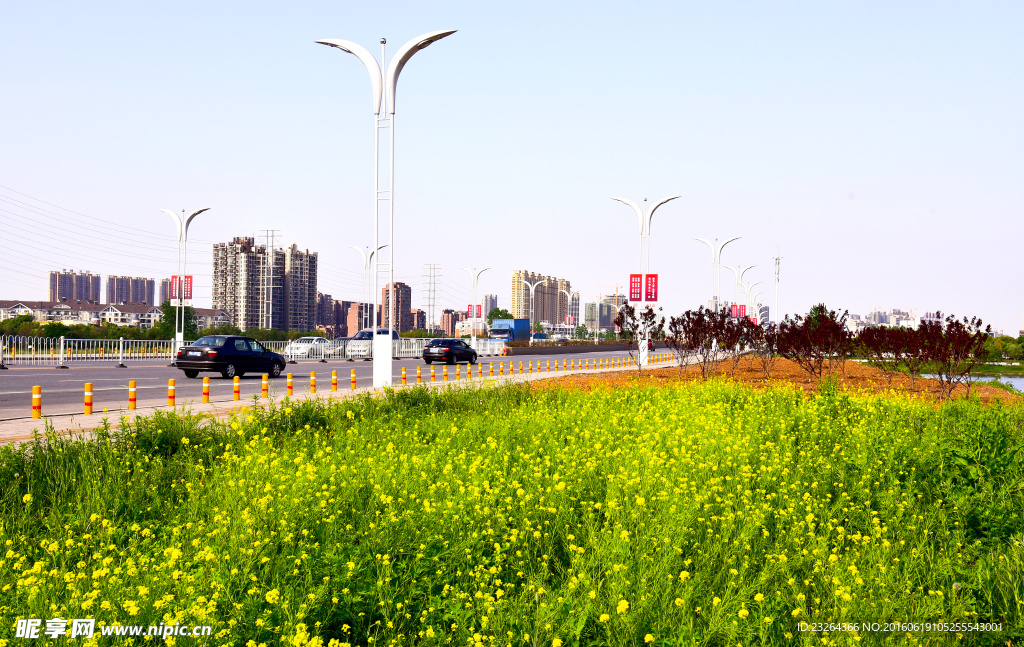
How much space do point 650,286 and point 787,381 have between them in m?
14.4

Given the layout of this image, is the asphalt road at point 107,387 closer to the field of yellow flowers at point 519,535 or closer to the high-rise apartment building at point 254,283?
the field of yellow flowers at point 519,535

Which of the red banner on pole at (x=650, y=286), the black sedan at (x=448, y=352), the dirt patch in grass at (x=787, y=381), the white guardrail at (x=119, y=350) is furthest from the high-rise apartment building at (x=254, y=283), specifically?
the dirt patch in grass at (x=787, y=381)

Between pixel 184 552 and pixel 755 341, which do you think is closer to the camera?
pixel 184 552

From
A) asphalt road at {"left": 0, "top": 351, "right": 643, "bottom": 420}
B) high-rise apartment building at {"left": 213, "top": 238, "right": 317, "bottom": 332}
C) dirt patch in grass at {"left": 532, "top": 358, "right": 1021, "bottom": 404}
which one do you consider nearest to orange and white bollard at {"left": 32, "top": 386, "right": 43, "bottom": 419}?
asphalt road at {"left": 0, "top": 351, "right": 643, "bottom": 420}

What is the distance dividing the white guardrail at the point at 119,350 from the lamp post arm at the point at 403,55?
70.1ft

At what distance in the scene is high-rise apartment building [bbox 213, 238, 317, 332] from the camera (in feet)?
479

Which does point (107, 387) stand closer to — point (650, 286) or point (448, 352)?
point (448, 352)

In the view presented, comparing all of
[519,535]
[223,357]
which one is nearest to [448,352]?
[223,357]

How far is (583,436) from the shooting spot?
9.49 m

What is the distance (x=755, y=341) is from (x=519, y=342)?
48.9 m

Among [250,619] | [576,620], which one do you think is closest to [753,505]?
[576,620]

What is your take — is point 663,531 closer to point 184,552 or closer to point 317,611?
point 317,611

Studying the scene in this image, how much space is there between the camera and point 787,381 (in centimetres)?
2144

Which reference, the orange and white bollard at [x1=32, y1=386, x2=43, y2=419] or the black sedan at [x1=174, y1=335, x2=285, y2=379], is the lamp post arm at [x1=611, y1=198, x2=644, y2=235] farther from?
the orange and white bollard at [x1=32, y1=386, x2=43, y2=419]
